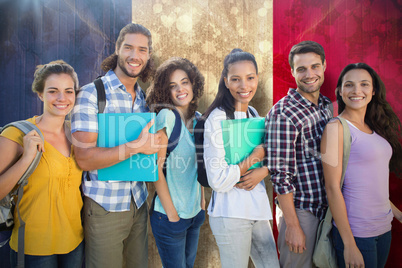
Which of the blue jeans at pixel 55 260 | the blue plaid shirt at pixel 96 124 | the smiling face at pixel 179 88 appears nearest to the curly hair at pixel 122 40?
the blue plaid shirt at pixel 96 124

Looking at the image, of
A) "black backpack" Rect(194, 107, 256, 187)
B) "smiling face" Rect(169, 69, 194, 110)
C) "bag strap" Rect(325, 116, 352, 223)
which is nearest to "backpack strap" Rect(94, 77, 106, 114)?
"smiling face" Rect(169, 69, 194, 110)

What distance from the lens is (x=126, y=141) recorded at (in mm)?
1711

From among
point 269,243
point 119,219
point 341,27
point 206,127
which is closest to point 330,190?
point 269,243

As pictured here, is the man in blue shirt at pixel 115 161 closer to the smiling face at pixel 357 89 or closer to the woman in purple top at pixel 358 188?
the woman in purple top at pixel 358 188

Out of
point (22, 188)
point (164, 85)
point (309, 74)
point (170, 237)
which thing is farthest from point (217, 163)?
point (22, 188)

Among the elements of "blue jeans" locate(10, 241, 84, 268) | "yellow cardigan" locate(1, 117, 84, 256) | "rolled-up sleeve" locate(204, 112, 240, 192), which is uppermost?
"rolled-up sleeve" locate(204, 112, 240, 192)

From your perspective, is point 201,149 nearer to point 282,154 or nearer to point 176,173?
point 176,173

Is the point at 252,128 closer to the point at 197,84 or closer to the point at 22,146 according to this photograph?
the point at 197,84

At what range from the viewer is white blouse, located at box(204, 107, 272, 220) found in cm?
149

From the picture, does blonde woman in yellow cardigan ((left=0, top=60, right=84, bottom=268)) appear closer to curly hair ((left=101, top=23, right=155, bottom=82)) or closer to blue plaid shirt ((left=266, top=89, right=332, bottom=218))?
curly hair ((left=101, top=23, right=155, bottom=82))

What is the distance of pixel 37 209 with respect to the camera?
1.57 metres

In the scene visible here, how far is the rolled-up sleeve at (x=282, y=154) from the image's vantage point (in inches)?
60.6

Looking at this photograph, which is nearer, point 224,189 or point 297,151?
point 224,189

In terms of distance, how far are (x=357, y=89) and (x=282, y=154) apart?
2.39 feet
